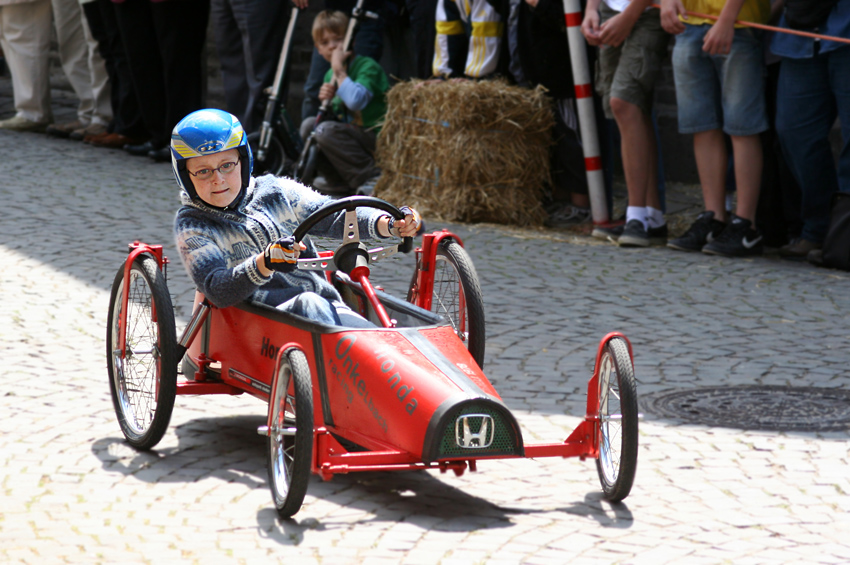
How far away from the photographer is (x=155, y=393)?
4.18 meters

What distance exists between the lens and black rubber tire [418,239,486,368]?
4406 mm

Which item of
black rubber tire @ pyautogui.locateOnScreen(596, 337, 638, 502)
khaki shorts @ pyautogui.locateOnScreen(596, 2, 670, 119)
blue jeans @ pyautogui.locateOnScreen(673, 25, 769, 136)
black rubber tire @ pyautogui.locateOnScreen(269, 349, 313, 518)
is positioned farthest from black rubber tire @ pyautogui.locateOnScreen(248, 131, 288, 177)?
black rubber tire @ pyautogui.locateOnScreen(596, 337, 638, 502)

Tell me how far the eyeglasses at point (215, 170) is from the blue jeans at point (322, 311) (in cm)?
51

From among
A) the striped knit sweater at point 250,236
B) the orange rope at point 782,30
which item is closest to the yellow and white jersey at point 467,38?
the orange rope at point 782,30

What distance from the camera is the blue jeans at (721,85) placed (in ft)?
23.1

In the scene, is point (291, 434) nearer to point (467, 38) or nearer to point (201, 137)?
point (201, 137)

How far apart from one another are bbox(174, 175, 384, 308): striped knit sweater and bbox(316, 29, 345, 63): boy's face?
491cm

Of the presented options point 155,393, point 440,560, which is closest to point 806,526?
point 440,560

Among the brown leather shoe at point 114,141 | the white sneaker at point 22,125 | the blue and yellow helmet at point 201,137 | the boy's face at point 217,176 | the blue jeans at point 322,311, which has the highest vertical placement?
the blue and yellow helmet at point 201,137

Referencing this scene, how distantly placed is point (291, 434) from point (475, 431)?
52 centimetres

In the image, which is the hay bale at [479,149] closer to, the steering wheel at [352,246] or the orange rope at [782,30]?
the orange rope at [782,30]

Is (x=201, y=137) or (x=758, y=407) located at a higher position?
(x=201, y=137)

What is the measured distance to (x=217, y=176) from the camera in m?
4.12

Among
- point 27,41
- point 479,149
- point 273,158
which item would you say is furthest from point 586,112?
point 27,41
